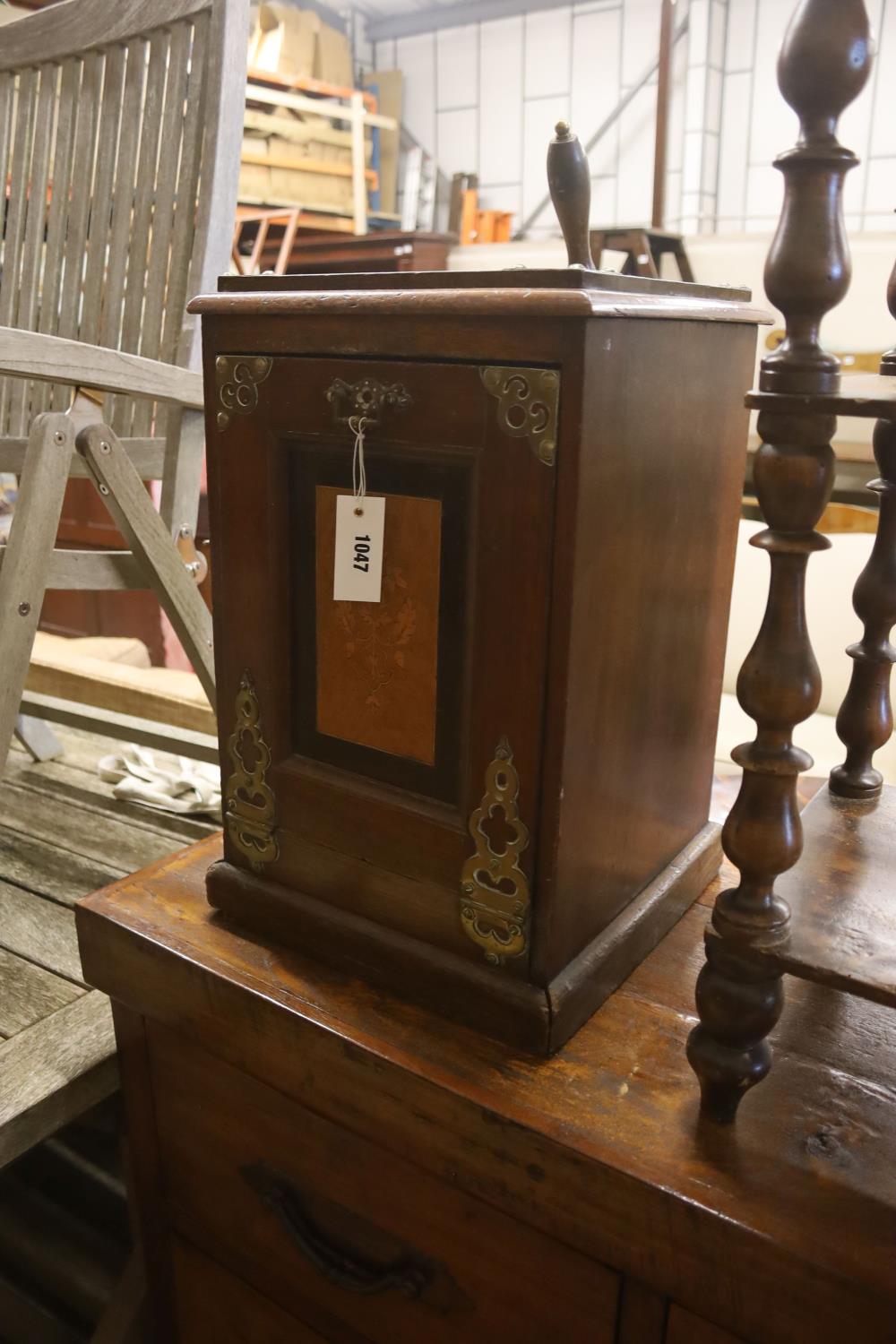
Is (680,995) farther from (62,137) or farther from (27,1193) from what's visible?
(62,137)

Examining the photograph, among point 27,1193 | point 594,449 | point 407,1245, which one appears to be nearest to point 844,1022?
point 407,1245

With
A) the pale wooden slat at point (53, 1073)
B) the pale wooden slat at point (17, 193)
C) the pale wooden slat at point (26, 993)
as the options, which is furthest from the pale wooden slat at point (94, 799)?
the pale wooden slat at point (17, 193)

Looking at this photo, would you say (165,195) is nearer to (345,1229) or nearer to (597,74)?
(345,1229)

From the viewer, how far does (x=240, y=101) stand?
137 cm

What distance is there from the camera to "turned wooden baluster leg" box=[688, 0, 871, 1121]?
522mm

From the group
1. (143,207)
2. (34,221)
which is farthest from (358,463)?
(34,221)

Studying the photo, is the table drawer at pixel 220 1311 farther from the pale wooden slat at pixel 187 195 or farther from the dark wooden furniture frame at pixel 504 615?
the pale wooden slat at pixel 187 195

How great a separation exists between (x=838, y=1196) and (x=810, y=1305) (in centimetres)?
6

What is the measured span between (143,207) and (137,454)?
0.35m

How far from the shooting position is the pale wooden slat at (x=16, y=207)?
1.57m

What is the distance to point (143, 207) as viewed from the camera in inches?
56.4

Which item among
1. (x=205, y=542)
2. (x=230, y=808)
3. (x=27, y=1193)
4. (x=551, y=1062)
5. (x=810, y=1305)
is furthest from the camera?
(x=27, y=1193)

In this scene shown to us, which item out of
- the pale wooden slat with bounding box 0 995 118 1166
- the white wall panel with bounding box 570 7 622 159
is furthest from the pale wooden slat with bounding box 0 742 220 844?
the white wall panel with bounding box 570 7 622 159

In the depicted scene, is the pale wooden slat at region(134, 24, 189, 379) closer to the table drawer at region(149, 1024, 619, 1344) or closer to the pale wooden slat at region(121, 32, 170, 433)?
the pale wooden slat at region(121, 32, 170, 433)
